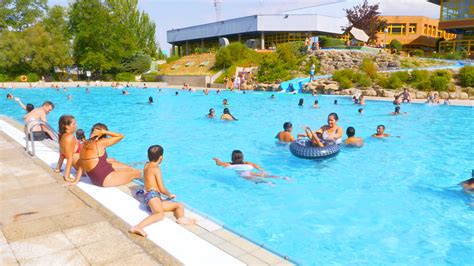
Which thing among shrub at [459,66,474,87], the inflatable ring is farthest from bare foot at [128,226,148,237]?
shrub at [459,66,474,87]

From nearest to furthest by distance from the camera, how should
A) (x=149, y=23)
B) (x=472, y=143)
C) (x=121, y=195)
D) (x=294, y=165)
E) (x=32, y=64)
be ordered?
(x=121, y=195) → (x=294, y=165) → (x=472, y=143) → (x=32, y=64) → (x=149, y=23)

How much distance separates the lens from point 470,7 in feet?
108

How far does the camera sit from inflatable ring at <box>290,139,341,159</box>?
8.19 metres

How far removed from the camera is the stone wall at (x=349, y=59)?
30016mm

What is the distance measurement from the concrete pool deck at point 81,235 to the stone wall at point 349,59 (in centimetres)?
2905

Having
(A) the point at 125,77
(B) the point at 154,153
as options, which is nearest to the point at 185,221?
(B) the point at 154,153

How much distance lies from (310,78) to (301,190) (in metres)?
24.0

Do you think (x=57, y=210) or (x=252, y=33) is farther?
(x=252, y=33)

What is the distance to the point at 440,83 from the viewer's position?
23.2m

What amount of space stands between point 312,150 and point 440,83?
1917cm

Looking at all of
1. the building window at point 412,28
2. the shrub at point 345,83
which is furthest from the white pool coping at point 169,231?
the building window at point 412,28

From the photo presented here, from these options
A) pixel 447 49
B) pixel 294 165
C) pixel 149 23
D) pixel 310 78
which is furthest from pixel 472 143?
pixel 149 23

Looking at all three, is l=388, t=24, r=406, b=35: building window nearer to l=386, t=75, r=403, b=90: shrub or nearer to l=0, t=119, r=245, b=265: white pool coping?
l=386, t=75, r=403, b=90: shrub

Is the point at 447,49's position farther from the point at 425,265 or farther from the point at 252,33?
the point at 425,265
